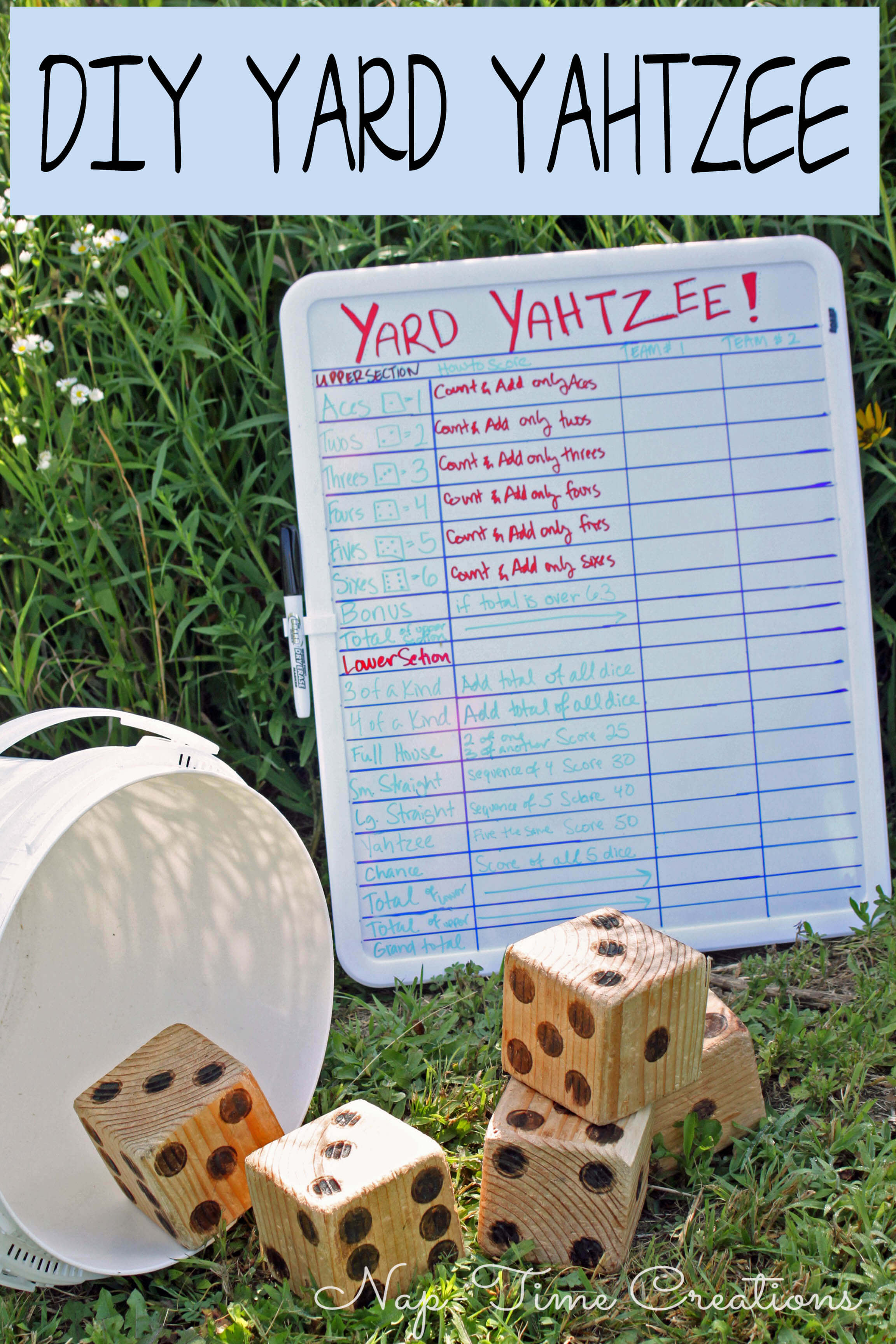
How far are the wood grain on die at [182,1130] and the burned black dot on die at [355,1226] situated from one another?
303 millimetres

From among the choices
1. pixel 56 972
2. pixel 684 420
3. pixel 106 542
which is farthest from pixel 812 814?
pixel 106 542

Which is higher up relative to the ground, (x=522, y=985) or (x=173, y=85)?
(x=173, y=85)

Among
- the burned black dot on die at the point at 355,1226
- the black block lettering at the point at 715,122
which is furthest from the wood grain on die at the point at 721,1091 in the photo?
the black block lettering at the point at 715,122

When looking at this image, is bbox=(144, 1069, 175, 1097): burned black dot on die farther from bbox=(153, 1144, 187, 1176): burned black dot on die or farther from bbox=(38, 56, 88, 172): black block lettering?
bbox=(38, 56, 88, 172): black block lettering

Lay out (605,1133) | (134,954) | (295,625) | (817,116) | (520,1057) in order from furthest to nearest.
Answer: (817,116)
(295,625)
(134,954)
(520,1057)
(605,1133)

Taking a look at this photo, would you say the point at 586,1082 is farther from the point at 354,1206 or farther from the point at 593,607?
the point at 593,607

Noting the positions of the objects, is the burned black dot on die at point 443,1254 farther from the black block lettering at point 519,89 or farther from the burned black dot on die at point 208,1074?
the black block lettering at point 519,89

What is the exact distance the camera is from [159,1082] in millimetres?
1664

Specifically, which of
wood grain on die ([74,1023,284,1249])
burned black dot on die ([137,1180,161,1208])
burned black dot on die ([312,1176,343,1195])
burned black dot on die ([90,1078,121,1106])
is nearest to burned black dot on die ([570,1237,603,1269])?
burned black dot on die ([312,1176,343,1195])

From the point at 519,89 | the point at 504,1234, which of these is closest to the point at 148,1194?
the point at 504,1234

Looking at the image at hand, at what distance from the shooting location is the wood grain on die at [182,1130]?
1566 mm

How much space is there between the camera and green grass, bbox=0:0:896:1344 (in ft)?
6.46

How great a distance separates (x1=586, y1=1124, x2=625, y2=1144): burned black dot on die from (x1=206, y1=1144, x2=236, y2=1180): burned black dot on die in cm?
54

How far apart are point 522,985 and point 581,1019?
13 centimetres
